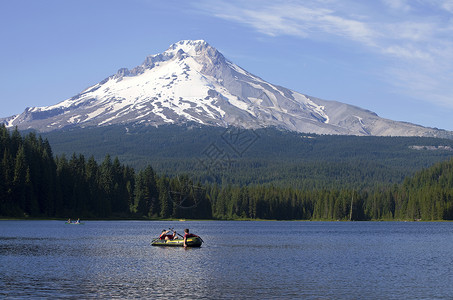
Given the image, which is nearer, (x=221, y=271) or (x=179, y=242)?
(x=221, y=271)

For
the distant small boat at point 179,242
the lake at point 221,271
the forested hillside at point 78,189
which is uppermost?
the forested hillside at point 78,189

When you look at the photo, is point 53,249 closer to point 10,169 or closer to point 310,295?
point 310,295

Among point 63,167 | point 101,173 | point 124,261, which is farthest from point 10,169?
point 124,261

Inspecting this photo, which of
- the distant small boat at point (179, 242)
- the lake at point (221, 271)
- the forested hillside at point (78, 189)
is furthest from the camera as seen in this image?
the forested hillside at point (78, 189)

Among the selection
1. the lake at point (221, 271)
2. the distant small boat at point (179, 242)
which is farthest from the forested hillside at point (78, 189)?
the distant small boat at point (179, 242)

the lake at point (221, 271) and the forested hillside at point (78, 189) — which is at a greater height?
the forested hillside at point (78, 189)

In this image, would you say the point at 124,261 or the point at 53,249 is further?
the point at 53,249

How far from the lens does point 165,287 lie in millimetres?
45188

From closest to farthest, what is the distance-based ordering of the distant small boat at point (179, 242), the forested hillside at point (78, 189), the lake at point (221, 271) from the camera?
the lake at point (221, 271), the distant small boat at point (179, 242), the forested hillside at point (78, 189)

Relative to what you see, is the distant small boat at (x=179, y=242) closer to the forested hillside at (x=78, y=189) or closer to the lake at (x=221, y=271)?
the lake at (x=221, y=271)

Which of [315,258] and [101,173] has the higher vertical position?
[101,173]

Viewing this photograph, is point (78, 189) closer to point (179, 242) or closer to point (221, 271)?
point (179, 242)

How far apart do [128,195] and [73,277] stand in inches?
A: 4808

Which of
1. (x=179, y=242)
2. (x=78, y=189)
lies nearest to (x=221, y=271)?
(x=179, y=242)
